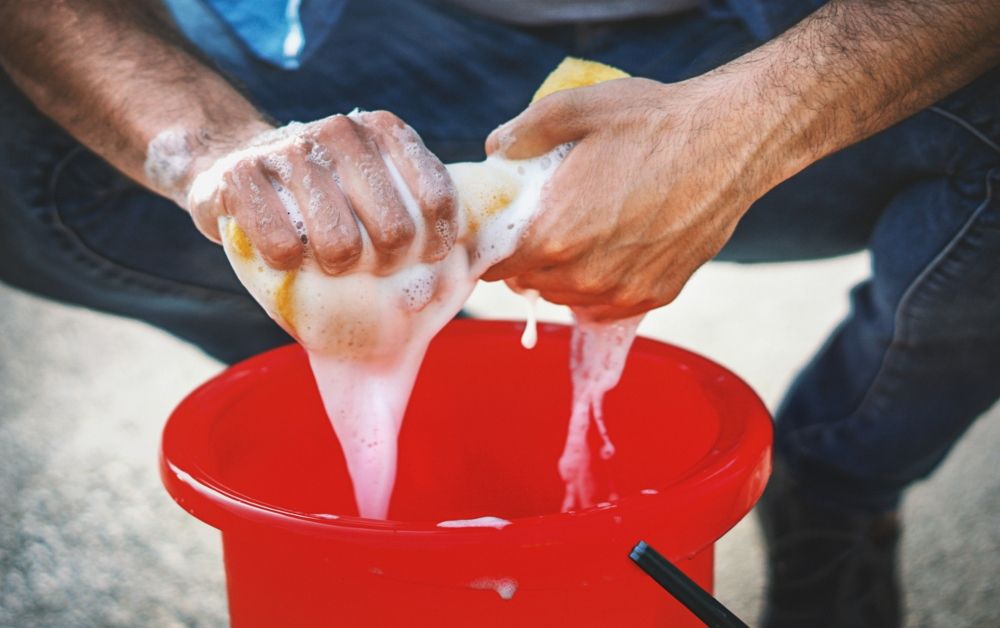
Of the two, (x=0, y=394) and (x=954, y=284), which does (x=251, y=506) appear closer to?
(x=954, y=284)

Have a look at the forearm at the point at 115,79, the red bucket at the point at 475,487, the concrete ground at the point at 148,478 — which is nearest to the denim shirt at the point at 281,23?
the forearm at the point at 115,79

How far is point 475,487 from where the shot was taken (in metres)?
0.96

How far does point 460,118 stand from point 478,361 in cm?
27

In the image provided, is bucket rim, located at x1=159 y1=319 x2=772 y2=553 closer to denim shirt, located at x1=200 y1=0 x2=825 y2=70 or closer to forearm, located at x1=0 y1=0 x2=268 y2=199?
forearm, located at x1=0 y1=0 x2=268 y2=199

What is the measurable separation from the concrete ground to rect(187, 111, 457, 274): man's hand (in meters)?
0.61

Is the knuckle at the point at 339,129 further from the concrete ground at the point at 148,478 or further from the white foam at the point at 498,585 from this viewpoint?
the concrete ground at the point at 148,478

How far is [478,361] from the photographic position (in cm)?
92

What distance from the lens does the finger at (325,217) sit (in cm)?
60

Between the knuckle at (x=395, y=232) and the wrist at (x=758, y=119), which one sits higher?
the wrist at (x=758, y=119)

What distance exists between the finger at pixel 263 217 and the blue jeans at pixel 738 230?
0.42 meters

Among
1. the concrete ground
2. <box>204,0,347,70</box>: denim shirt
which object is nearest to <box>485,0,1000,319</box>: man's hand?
<box>204,0,347,70</box>: denim shirt

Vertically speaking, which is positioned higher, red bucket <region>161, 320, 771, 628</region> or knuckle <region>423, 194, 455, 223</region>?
knuckle <region>423, 194, 455, 223</region>

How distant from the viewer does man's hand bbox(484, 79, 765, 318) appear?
2.23ft

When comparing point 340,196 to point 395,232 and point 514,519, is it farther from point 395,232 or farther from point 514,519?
point 514,519
